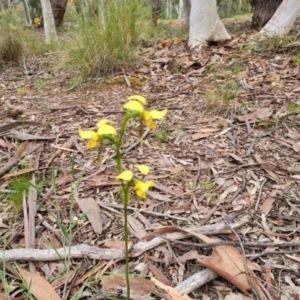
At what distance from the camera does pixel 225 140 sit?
7.78ft

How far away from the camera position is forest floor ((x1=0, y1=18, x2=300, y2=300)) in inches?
55.2

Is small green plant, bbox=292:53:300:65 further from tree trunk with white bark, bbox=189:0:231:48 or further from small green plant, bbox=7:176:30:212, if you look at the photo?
small green plant, bbox=7:176:30:212

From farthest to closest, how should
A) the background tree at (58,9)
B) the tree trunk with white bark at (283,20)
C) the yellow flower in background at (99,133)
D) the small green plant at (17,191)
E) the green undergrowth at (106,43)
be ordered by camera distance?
the background tree at (58,9), the tree trunk with white bark at (283,20), the green undergrowth at (106,43), the small green plant at (17,191), the yellow flower in background at (99,133)

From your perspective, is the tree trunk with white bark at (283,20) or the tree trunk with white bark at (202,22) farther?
the tree trunk with white bark at (202,22)

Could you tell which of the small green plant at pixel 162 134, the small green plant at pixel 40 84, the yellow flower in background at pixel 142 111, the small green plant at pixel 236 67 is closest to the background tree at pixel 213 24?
the small green plant at pixel 236 67

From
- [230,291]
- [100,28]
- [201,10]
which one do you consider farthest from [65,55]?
[230,291]

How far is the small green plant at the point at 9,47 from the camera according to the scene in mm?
4777

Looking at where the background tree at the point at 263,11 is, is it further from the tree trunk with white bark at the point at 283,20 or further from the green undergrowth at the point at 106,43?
the green undergrowth at the point at 106,43

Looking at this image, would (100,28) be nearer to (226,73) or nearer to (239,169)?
(226,73)

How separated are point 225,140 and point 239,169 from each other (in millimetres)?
376

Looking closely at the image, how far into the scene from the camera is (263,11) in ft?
17.9

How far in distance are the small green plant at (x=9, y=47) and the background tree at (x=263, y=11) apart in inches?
146

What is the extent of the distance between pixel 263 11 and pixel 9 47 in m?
3.94

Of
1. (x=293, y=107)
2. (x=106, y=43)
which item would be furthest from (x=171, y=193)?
(x=106, y=43)
